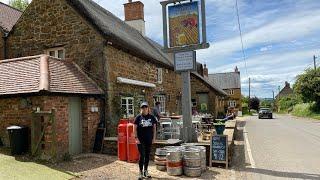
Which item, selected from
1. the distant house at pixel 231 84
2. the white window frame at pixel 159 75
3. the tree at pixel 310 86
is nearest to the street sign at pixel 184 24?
the white window frame at pixel 159 75

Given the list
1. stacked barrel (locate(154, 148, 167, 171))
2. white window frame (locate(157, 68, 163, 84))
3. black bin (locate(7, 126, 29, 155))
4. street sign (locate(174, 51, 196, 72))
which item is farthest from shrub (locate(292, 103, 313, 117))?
black bin (locate(7, 126, 29, 155))

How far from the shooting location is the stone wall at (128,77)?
1504cm

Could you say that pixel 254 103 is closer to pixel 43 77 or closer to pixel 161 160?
pixel 43 77

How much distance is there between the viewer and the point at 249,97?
8312cm

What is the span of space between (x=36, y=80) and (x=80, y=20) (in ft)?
13.8

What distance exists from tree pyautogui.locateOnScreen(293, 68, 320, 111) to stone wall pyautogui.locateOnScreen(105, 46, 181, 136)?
23.1 meters

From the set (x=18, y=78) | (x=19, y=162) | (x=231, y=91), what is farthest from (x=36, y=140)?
(x=231, y=91)

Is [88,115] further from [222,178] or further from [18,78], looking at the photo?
[222,178]

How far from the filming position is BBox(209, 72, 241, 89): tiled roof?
75.2m

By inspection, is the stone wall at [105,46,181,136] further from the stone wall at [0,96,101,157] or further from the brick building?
the stone wall at [0,96,101,157]

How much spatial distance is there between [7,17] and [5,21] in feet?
3.33

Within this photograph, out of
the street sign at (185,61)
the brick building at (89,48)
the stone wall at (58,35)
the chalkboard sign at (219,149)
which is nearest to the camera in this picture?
the chalkboard sign at (219,149)

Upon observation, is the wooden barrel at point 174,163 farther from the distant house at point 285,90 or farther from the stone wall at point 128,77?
the distant house at point 285,90

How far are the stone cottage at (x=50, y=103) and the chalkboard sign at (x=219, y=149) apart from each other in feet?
16.3
